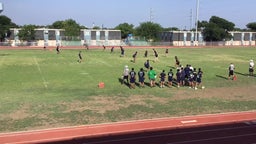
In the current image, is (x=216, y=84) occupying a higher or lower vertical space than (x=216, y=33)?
lower

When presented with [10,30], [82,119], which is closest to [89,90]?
[82,119]

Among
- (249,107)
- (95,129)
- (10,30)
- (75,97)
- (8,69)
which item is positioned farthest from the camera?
(10,30)

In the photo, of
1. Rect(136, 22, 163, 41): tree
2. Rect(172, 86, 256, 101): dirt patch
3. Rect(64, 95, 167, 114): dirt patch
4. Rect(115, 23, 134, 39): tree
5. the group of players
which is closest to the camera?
Rect(64, 95, 167, 114): dirt patch

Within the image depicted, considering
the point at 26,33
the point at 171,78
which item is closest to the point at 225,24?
the point at 26,33

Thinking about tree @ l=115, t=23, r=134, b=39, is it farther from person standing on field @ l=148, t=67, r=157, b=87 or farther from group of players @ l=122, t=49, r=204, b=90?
person standing on field @ l=148, t=67, r=157, b=87

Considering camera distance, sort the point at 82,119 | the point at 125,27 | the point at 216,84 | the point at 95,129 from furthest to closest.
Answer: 1. the point at 125,27
2. the point at 216,84
3. the point at 82,119
4. the point at 95,129

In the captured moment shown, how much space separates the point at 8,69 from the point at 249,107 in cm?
2331

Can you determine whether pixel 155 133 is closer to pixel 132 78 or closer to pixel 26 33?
pixel 132 78

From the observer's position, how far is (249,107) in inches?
738

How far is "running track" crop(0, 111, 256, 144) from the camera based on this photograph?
1314 centimetres

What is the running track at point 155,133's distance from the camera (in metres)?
13.1

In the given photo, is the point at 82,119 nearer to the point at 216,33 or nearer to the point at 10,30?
the point at 10,30

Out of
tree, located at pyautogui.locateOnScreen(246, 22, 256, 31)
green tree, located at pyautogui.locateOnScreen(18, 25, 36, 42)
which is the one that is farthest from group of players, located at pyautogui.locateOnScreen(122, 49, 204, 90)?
tree, located at pyautogui.locateOnScreen(246, 22, 256, 31)

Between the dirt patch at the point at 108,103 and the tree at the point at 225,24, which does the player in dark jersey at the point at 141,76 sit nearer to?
the dirt patch at the point at 108,103
